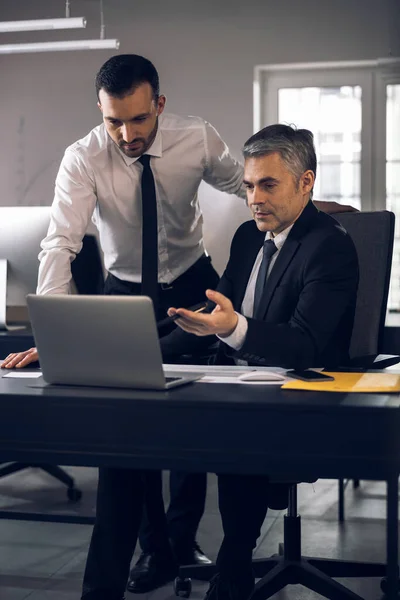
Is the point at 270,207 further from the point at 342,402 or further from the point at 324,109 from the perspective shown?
the point at 324,109

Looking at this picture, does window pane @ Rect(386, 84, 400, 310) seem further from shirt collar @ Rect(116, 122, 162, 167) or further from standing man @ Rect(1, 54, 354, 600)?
shirt collar @ Rect(116, 122, 162, 167)

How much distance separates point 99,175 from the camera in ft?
7.77

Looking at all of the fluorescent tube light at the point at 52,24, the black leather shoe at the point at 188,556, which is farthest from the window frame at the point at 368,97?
the black leather shoe at the point at 188,556

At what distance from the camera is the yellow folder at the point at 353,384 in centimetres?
139

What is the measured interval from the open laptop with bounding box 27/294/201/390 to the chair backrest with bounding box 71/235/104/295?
6.29 feet

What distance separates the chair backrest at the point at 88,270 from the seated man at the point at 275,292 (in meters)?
1.35

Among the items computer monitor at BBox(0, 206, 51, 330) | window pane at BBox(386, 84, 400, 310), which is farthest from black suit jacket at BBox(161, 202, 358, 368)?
window pane at BBox(386, 84, 400, 310)

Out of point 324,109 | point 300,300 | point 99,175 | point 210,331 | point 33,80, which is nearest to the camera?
point 210,331

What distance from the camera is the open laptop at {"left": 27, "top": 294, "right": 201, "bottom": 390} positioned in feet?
4.40

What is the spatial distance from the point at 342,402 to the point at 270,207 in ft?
2.49

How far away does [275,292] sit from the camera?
190 cm

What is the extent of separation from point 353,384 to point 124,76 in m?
1.07

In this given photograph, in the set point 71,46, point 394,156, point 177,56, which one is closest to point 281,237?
point 71,46

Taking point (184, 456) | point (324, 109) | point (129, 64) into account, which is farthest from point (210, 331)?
point (324, 109)
